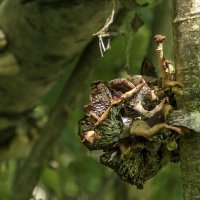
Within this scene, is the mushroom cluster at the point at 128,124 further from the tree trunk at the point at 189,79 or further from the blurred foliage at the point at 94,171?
the blurred foliage at the point at 94,171

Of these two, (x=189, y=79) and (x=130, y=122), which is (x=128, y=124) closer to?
(x=130, y=122)

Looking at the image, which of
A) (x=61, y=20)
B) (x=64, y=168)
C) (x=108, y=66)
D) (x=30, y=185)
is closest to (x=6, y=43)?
(x=61, y=20)

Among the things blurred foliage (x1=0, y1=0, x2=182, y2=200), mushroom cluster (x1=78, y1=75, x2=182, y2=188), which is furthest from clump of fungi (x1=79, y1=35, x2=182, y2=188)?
blurred foliage (x1=0, y1=0, x2=182, y2=200)

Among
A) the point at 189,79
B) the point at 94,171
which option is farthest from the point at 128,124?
the point at 94,171

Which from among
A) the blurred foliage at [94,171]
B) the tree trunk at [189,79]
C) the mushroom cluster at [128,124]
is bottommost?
the blurred foliage at [94,171]

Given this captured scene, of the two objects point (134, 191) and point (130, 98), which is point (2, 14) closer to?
point (130, 98)

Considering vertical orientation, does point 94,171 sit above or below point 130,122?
below

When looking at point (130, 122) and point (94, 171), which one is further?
point (94, 171)

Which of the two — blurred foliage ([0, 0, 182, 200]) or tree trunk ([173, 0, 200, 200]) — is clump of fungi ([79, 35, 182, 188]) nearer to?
tree trunk ([173, 0, 200, 200])

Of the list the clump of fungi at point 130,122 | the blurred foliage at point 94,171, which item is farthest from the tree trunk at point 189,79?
the blurred foliage at point 94,171
